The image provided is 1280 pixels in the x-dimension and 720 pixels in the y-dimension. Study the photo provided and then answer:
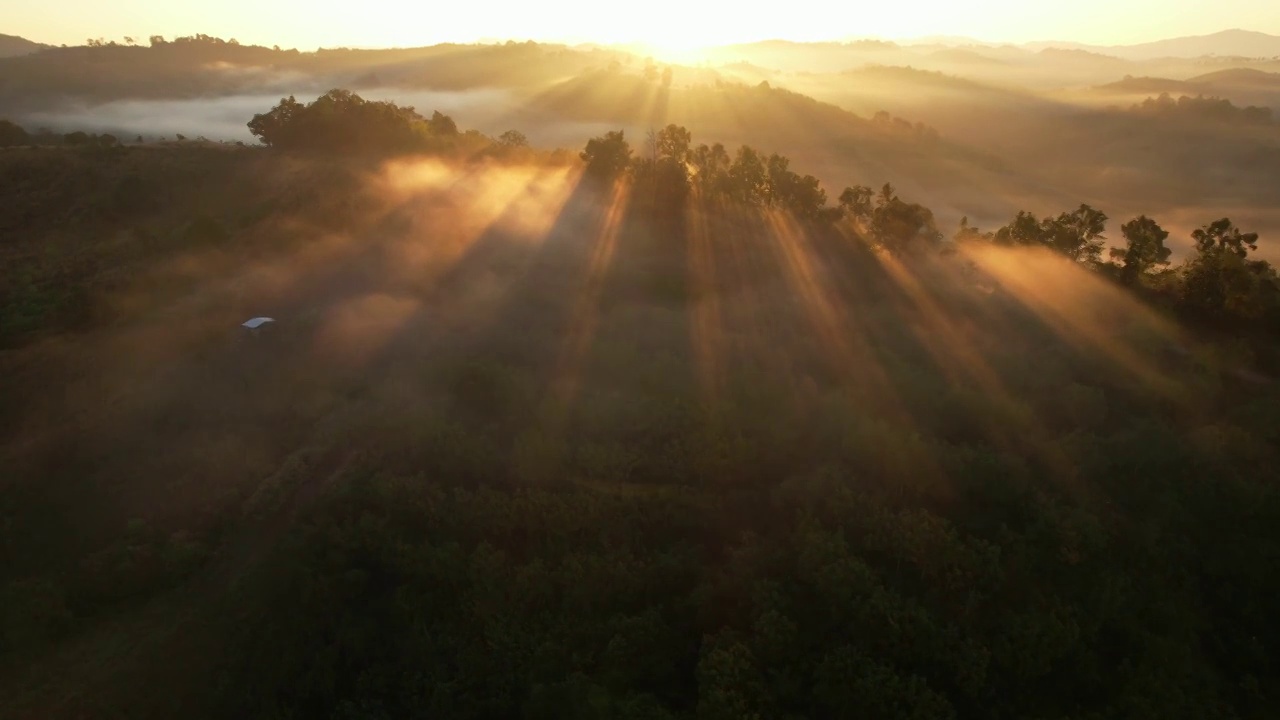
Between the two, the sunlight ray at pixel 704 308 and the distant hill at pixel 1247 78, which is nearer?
the sunlight ray at pixel 704 308

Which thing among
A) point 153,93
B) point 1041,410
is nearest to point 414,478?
point 1041,410

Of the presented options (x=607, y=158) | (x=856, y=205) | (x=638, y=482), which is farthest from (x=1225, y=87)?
(x=638, y=482)

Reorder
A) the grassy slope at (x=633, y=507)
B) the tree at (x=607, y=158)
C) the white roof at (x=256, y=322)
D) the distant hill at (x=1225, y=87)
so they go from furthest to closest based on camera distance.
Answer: the distant hill at (x=1225, y=87) < the tree at (x=607, y=158) < the white roof at (x=256, y=322) < the grassy slope at (x=633, y=507)

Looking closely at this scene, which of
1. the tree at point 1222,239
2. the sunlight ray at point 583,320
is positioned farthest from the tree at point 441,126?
the tree at point 1222,239

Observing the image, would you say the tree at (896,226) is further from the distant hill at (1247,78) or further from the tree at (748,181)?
the distant hill at (1247,78)

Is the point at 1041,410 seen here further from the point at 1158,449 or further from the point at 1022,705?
the point at 1022,705

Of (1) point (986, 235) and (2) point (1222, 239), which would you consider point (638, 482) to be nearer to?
(2) point (1222, 239)

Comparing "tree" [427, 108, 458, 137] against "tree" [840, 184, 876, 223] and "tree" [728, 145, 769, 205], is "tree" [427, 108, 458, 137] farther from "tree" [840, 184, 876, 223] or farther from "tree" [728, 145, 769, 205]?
"tree" [840, 184, 876, 223]
